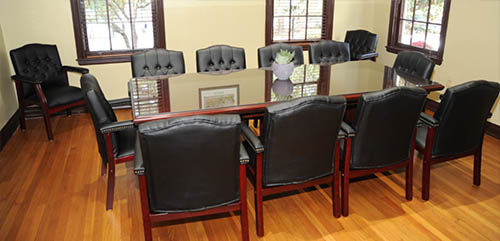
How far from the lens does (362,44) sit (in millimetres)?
5297

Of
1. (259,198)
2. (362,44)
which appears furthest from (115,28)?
(259,198)

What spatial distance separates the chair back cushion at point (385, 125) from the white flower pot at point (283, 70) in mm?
953

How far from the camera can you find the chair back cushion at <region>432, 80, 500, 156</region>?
2695 mm

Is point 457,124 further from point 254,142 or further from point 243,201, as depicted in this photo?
point 243,201

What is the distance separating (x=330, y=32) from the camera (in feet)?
19.1

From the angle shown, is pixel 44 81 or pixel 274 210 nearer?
pixel 274 210

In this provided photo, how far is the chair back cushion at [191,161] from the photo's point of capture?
2016mm

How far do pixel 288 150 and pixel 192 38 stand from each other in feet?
10.3

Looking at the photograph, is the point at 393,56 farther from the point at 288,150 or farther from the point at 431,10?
the point at 288,150

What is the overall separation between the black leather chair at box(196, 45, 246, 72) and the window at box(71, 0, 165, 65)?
1.26 metres

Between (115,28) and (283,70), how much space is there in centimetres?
251

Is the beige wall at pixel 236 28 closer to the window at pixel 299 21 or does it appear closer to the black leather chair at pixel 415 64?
the window at pixel 299 21

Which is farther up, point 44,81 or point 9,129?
point 44,81

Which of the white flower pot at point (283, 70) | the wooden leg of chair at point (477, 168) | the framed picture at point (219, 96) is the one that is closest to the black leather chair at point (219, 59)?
the white flower pot at point (283, 70)
